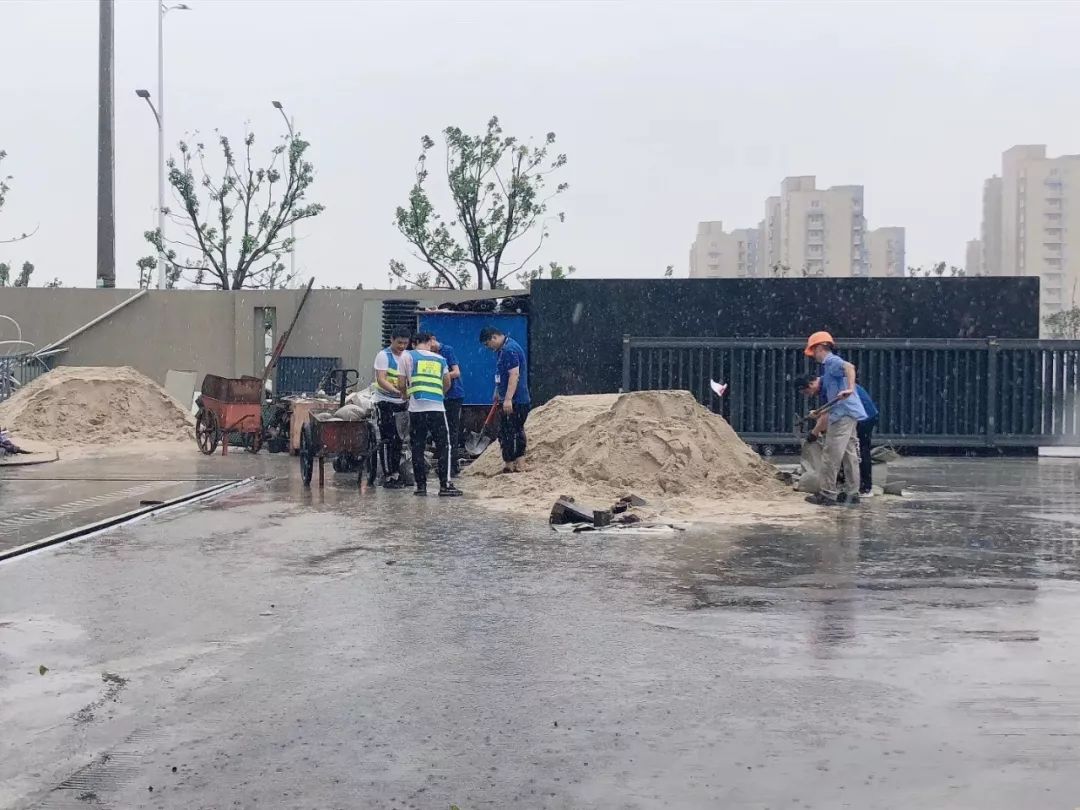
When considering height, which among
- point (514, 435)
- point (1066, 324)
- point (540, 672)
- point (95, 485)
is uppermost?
point (1066, 324)

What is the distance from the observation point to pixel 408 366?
15.0 metres

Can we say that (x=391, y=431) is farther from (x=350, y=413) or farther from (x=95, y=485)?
(x=95, y=485)

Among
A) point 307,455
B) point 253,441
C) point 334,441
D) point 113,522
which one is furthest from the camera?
point 253,441

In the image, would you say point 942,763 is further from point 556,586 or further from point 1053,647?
point 556,586

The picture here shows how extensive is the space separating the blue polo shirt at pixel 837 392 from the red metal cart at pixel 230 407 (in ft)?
33.7

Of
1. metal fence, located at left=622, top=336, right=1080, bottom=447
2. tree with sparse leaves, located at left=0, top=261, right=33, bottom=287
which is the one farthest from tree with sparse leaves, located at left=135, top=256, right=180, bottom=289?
metal fence, located at left=622, top=336, right=1080, bottom=447

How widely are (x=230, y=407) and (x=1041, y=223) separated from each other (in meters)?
88.7

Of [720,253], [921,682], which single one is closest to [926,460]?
[921,682]

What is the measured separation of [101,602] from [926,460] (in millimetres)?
16097

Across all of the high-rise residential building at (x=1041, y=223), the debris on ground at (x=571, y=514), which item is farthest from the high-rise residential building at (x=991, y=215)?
the debris on ground at (x=571, y=514)

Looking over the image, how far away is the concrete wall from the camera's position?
30156 mm

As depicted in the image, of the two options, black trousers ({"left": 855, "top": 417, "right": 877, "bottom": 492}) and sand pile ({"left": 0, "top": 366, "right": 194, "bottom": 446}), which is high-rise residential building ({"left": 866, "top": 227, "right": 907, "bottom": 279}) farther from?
black trousers ({"left": 855, "top": 417, "right": 877, "bottom": 492})

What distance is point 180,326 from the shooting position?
3075 centimetres

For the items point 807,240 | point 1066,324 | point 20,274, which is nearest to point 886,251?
point 807,240
